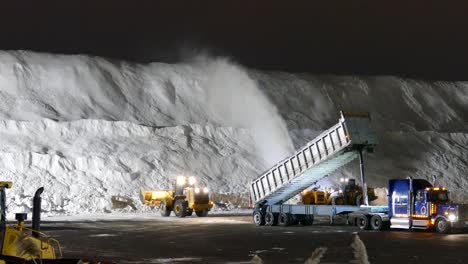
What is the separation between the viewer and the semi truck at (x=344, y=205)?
100 ft

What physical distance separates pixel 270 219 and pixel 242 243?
10844 millimetres

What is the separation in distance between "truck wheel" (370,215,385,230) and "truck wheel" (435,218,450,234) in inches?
90.7

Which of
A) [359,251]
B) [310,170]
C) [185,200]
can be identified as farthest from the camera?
[185,200]

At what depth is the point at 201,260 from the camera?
19.3m

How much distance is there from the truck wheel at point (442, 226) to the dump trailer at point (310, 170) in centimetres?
377

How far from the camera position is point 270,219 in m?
35.5

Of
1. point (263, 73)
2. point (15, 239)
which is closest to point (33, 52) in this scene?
point (263, 73)

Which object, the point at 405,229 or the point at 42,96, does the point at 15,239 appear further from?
the point at 42,96

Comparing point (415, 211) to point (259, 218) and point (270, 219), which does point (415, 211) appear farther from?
point (259, 218)

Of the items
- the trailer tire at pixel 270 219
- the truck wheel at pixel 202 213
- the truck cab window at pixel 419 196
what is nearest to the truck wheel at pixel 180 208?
the truck wheel at pixel 202 213

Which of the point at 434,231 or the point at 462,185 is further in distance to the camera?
the point at 462,185

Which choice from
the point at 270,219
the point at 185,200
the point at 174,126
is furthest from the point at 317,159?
the point at 174,126

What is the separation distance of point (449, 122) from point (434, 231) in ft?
183

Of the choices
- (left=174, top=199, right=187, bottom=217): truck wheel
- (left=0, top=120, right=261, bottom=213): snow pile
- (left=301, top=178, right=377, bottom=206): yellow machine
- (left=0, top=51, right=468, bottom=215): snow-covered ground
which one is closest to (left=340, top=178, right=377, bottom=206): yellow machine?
(left=301, top=178, right=377, bottom=206): yellow machine
